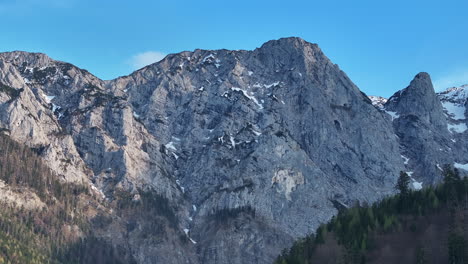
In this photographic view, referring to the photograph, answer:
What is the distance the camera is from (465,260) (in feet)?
472

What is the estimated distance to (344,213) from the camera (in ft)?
629

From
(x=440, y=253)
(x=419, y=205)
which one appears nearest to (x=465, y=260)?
(x=440, y=253)

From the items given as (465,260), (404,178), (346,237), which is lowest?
(465,260)

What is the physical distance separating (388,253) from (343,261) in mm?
10922

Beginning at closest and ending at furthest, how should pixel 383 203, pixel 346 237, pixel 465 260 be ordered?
pixel 465 260 < pixel 346 237 < pixel 383 203

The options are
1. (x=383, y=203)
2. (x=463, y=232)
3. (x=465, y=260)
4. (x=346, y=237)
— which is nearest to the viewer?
(x=465, y=260)

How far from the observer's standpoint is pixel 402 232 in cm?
16875

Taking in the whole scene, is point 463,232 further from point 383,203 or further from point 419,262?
point 383,203

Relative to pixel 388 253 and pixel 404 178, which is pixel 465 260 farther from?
pixel 404 178

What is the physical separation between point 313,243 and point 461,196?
130 ft

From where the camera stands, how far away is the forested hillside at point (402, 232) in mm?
154375

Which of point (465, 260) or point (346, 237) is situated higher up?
point (346, 237)

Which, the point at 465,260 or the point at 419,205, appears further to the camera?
the point at 419,205

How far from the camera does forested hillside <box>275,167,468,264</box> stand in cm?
15438
